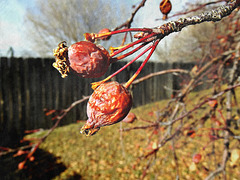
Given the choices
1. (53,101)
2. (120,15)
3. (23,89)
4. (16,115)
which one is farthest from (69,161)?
(120,15)

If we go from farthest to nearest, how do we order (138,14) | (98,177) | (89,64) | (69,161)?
1. (69,161)
2. (98,177)
3. (138,14)
4. (89,64)

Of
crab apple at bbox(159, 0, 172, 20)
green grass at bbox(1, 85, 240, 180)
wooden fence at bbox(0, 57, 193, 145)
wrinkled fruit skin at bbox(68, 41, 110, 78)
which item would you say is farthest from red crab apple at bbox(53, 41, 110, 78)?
wooden fence at bbox(0, 57, 193, 145)

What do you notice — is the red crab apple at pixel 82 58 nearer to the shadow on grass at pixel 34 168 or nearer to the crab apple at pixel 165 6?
the crab apple at pixel 165 6

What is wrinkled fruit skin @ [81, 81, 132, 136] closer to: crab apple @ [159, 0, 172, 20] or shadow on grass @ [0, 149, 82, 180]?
crab apple @ [159, 0, 172, 20]

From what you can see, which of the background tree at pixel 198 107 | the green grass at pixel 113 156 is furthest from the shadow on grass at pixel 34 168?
the background tree at pixel 198 107

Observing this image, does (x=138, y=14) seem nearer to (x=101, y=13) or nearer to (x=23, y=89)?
(x=101, y=13)

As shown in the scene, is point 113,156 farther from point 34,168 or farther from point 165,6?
point 165,6
